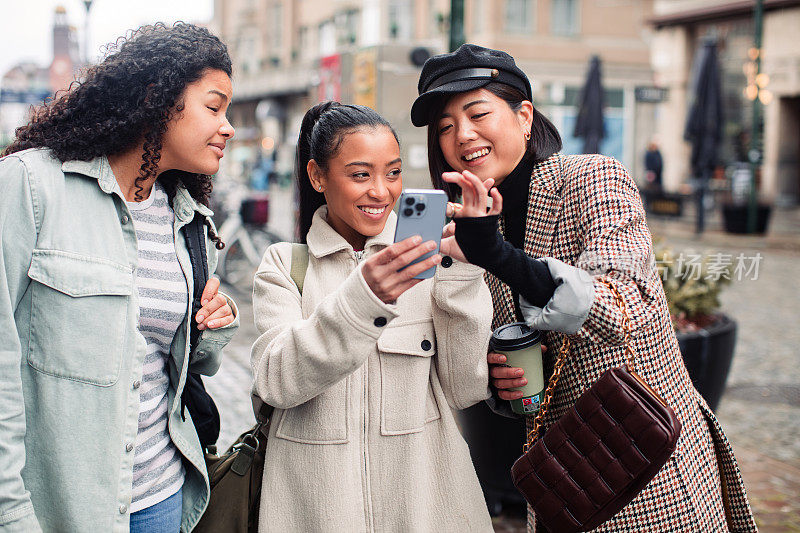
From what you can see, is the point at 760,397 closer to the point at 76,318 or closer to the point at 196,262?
the point at 196,262

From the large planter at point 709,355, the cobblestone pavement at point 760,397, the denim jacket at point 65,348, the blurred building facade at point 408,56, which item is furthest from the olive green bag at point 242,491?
the blurred building facade at point 408,56

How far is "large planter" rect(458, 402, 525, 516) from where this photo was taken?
3.56 meters

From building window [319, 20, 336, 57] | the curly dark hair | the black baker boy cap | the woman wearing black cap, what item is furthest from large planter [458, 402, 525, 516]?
building window [319, 20, 336, 57]

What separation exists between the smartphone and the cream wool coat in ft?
0.81

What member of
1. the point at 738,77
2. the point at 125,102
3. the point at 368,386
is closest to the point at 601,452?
the point at 368,386

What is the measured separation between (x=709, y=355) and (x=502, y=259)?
285 cm

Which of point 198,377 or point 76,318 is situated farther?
point 198,377

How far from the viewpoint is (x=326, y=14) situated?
38.5m

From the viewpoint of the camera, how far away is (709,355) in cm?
424

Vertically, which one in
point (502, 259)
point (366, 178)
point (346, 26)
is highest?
point (346, 26)

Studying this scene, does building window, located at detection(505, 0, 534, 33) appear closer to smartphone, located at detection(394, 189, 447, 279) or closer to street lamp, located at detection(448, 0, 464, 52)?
street lamp, located at detection(448, 0, 464, 52)

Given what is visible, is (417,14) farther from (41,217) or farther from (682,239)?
(41,217)

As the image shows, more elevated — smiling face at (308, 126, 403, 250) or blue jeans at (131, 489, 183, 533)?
smiling face at (308, 126, 403, 250)

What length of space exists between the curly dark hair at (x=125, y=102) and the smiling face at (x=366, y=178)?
437 mm
